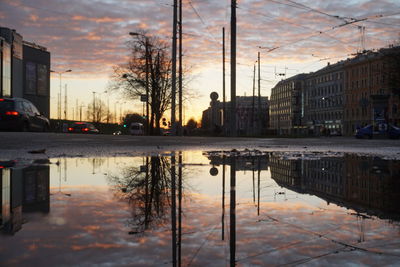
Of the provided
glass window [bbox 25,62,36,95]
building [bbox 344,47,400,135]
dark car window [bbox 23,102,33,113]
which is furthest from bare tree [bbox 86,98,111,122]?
dark car window [bbox 23,102,33,113]

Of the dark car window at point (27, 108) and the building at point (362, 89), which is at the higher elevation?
the building at point (362, 89)

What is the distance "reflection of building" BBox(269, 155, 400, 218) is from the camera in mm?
3179

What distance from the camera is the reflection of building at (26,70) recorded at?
169 feet

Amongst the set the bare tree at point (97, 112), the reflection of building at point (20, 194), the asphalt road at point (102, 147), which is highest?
the bare tree at point (97, 112)

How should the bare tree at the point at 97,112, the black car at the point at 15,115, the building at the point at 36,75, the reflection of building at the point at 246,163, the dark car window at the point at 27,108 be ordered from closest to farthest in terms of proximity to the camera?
the reflection of building at the point at 246,163
the black car at the point at 15,115
the dark car window at the point at 27,108
the building at the point at 36,75
the bare tree at the point at 97,112

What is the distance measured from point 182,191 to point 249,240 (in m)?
1.62

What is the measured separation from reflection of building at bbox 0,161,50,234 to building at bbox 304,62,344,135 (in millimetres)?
116736

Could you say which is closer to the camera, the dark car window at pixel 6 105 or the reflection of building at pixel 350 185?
the reflection of building at pixel 350 185

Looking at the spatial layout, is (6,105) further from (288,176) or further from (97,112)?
(97,112)

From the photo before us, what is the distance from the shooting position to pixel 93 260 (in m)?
1.71

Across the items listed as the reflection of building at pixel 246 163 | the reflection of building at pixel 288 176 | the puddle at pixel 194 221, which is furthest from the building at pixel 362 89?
the puddle at pixel 194 221

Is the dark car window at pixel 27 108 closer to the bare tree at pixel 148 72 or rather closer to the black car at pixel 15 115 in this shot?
the black car at pixel 15 115

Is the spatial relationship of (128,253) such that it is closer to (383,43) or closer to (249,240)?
(249,240)

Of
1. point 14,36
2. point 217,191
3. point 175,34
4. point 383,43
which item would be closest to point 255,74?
point 383,43
